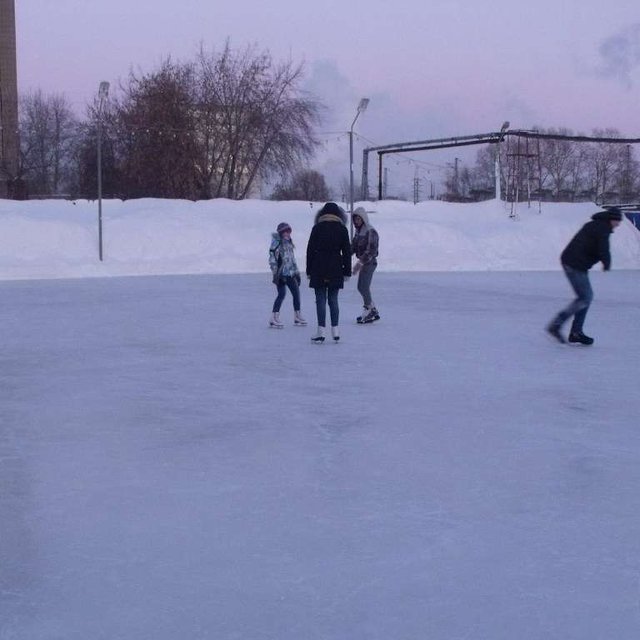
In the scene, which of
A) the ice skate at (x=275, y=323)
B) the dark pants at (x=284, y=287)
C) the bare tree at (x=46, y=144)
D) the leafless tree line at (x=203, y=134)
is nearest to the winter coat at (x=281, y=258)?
the dark pants at (x=284, y=287)

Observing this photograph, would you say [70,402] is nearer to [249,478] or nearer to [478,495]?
[249,478]

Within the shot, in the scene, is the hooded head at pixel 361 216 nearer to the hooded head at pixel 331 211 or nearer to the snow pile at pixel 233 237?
the hooded head at pixel 331 211

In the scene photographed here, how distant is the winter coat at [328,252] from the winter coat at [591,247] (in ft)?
7.89

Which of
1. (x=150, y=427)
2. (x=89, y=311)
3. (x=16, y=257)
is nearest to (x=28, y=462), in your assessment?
(x=150, y=427)

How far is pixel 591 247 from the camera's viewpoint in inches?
399

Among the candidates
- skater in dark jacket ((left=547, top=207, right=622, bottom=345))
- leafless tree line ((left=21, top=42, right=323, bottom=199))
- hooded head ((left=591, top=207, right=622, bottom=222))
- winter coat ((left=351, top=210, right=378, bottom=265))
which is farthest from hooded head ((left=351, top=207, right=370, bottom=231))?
leafless tree line ((left=21, top=42, right=323, bottom=199))

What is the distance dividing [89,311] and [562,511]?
35.7 feet

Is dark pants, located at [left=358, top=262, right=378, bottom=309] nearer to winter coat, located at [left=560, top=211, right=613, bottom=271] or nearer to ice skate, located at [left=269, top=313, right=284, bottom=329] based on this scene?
ice skate, located at [left=269, top=313, right=284, bottom=329]

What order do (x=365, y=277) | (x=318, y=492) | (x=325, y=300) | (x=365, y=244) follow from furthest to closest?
(x=365, y=277) < (x=365, y=244) < (x=325, y=300) < (x=318, y=492)

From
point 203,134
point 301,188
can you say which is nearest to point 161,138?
point 203,134

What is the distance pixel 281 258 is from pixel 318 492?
7.06 m

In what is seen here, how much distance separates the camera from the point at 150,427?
6.25 metres

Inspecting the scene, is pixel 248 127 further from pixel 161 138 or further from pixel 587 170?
pixel 587 170

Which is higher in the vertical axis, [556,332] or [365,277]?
[365,277]
